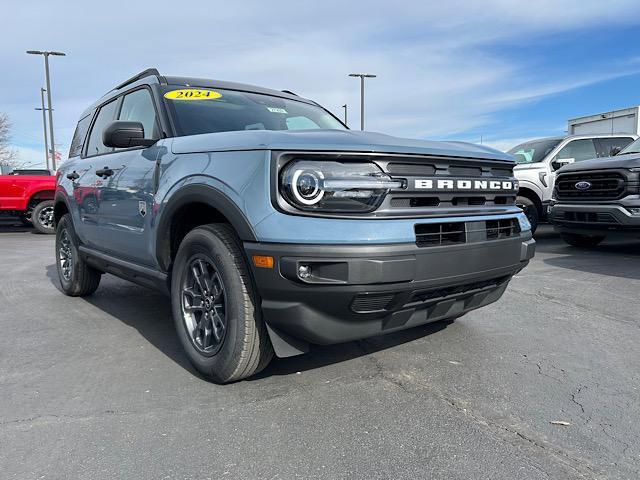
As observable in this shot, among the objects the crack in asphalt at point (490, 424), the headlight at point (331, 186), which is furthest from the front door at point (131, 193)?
the crack in asphalt at point (490, 424)

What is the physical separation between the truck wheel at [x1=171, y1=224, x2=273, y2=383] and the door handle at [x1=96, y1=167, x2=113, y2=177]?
1.34m

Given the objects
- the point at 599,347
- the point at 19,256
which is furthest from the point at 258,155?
the point at 19,256

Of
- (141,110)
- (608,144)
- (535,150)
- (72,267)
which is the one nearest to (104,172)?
(141,110)

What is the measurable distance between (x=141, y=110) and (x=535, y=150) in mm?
7754

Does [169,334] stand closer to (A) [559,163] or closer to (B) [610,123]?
(A) [559,163]

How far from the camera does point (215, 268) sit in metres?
2.68

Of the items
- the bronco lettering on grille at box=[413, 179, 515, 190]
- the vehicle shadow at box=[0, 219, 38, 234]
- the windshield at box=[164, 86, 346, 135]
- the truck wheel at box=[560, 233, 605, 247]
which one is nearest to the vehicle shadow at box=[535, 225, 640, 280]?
the truck wheel at box=[560, 233, 605, 247]

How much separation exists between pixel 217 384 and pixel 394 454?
1129 millimetres

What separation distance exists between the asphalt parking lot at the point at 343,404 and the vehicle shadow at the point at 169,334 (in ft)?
0.06

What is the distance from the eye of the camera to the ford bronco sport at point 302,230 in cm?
227

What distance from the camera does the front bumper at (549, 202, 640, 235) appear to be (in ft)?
21.5

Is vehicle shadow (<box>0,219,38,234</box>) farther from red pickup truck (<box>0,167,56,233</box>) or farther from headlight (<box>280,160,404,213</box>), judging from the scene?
headlight (<box>280,160,404,213</box>)

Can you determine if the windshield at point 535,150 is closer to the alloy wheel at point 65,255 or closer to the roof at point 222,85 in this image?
the roof at point 222,85

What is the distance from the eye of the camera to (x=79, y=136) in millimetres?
5387
